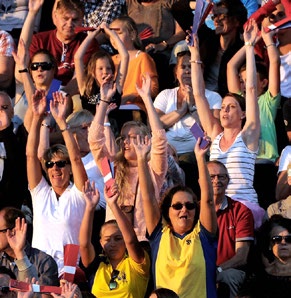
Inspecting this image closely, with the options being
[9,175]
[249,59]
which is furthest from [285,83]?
[9,175]

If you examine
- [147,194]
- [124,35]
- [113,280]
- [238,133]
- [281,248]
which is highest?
[124,35]

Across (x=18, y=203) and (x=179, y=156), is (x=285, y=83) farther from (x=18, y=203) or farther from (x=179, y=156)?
(x=18, y=203)

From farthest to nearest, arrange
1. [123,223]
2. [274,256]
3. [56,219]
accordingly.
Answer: [56,219] → [274,256] → [123,223]

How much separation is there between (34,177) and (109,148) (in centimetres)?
79

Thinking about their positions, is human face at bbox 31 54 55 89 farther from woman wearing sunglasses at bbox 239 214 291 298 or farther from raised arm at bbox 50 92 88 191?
woman wearing sunglasses at bbox 239 214 291 298

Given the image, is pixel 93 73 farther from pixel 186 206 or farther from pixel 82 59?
pixel 186 206

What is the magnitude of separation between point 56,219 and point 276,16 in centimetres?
404

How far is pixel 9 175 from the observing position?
13453mm

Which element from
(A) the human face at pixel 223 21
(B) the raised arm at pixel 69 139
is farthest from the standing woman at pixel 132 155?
(A) the human face at pixel 223 21

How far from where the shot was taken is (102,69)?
14008mm

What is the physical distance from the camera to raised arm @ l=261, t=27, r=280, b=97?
13922 millimetres

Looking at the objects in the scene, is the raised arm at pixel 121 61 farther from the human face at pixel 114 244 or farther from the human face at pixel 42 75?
the human face at pixel 114 244

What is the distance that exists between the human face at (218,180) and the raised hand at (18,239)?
1.75m

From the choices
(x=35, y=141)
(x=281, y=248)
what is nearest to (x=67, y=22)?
(x=35, y=141)
